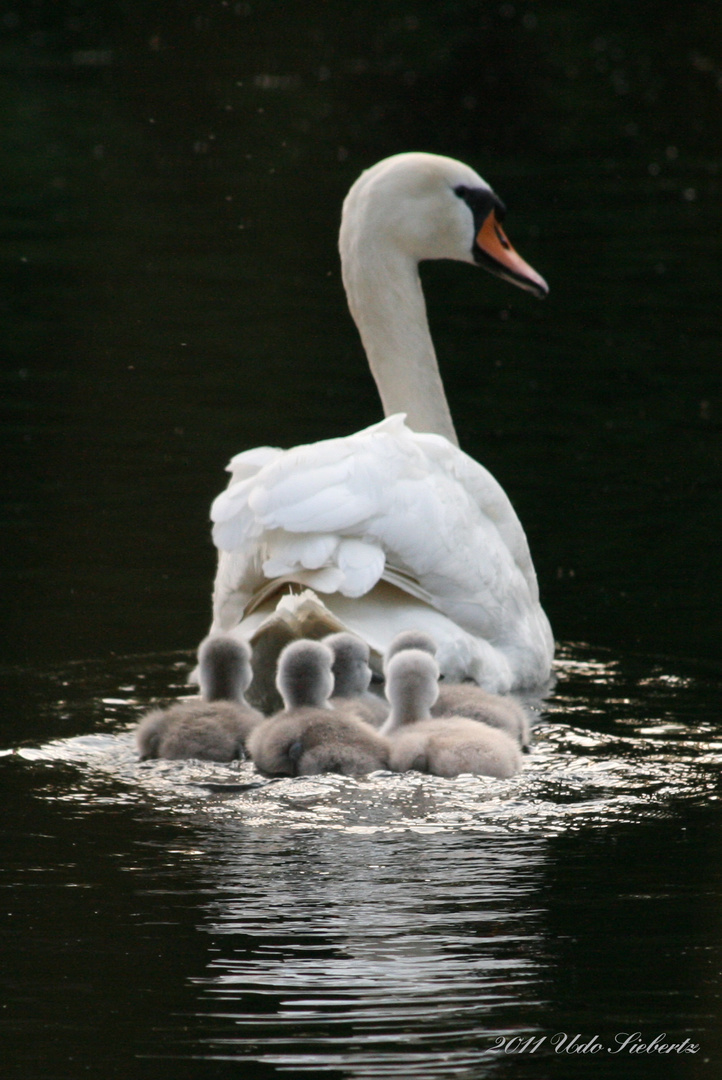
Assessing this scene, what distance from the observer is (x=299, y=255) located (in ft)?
66.9

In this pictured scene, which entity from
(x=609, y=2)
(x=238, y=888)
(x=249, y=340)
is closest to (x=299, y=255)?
(x=249, y=340)

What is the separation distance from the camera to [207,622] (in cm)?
977

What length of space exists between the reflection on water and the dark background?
80.1 inches

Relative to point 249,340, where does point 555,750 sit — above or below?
below

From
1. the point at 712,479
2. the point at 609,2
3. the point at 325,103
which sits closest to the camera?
the point at 712,479

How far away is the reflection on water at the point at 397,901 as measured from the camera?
523cm

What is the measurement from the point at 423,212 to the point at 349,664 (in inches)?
116

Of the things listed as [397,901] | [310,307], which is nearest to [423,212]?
[397,901]

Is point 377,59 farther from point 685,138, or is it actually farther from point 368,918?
point 368,918

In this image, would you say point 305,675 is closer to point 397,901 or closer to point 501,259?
point 397,901

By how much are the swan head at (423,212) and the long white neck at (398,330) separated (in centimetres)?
8

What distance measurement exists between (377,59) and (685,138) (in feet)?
31.6

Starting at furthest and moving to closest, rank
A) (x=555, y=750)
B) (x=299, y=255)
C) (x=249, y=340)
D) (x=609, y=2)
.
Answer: (x=609, y=2) < (x=299, y=255) < (x=249, y=340) < (x=555, y=750)

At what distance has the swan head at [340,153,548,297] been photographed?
31.7ft
